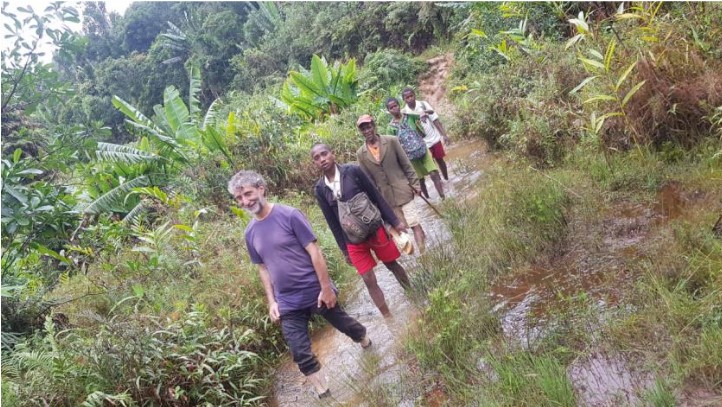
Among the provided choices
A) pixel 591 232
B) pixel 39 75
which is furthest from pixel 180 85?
pixel 591 232

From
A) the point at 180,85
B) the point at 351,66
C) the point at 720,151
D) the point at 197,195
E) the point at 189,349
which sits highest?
the point at 180,85

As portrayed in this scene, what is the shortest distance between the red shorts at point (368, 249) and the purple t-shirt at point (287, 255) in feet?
2.19

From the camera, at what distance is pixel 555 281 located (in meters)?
3.99

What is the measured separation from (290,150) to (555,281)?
24.3ft

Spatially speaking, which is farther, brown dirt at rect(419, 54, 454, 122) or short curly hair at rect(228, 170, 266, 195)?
brown dirt at rect(419, 54, 454, 122)

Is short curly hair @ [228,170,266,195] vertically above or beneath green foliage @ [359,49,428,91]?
beneath

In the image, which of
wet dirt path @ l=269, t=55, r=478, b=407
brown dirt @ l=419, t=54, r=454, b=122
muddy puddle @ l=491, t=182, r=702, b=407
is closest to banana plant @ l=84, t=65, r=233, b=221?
wet dirt path @ l=269, t=55, r=478, b=407

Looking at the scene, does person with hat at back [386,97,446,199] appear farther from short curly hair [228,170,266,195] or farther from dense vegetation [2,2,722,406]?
short curly hair [228,170,266,195]

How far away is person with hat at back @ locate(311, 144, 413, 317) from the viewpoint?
13.8ft

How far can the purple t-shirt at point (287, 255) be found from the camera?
371 centimetres

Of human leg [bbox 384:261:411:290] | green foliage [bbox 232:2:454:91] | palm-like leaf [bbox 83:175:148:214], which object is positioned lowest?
human leg [bbox 384:261:411:290]

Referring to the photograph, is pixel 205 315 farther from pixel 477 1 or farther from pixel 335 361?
pixel 477 1

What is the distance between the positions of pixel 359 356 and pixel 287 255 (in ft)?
4.00

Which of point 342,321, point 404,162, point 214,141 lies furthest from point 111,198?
point 342,321
